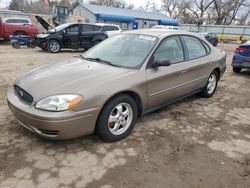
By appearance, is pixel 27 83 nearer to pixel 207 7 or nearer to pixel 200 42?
pixel 200 42

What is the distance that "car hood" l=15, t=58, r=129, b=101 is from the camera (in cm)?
276

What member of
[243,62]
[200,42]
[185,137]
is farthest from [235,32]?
[185,137]

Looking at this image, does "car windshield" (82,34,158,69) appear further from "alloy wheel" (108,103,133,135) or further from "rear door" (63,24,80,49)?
"rear door" (63,24,80,49)

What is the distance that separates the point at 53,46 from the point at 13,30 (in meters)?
5.56

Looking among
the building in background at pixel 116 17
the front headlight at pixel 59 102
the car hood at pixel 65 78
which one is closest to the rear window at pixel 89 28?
the car hood at pixel 65 78

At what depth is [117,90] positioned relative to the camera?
2.94m

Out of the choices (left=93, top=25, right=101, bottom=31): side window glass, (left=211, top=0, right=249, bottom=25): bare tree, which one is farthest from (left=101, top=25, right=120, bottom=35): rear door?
(left=211, top=0, right=249, bottom=25): bare tree

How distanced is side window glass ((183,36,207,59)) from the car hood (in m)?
1.68

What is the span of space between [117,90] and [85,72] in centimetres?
57

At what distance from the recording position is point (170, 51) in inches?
151

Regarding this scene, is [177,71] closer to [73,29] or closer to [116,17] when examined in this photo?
[73,29]

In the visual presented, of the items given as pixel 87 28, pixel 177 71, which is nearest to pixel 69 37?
pixel 87 28

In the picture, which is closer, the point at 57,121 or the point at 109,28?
the point at 57,121

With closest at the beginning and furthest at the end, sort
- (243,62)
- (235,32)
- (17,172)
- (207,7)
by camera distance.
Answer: (17,172) < (243,62) < (235,32) < (207,7)
